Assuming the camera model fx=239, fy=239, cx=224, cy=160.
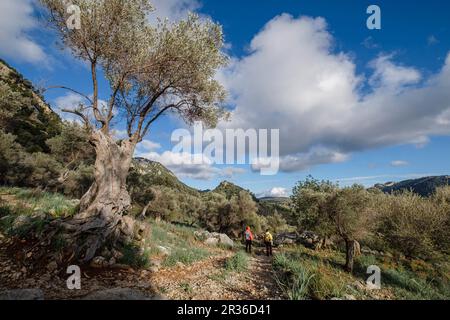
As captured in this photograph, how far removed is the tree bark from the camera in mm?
8594

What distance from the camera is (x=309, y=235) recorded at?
32844 millimetres

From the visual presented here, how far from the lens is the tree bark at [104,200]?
859cm

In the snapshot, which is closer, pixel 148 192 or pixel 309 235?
pixel 309 235

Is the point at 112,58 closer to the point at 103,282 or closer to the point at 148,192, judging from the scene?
the point at 103,282

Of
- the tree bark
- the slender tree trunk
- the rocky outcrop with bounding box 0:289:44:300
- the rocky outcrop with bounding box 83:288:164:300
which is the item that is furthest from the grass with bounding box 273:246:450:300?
the tree bark

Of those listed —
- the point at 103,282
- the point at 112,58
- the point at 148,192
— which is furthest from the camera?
the point at 148,192

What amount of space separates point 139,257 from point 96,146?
5.14 meters

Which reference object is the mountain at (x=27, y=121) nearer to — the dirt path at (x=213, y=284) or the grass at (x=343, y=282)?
the dirt path at (x=213, y=284)

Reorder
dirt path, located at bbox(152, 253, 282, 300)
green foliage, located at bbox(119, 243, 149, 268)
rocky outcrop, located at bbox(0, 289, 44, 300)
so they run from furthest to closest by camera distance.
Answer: green foliage, located at bbox(119, 243, 149, 268) < dirt path, located at bbox(152, 253, 282, 300) < rocky outcrop, located at bbox(0, 289, 44, 300)

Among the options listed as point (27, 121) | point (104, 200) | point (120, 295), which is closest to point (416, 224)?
point (120, 295)

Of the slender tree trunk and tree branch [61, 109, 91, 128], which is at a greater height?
tree branch [61, 109, 91, 128]

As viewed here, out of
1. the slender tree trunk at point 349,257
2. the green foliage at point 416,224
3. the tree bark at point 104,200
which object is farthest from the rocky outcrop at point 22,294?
the green foliage at point 416,224

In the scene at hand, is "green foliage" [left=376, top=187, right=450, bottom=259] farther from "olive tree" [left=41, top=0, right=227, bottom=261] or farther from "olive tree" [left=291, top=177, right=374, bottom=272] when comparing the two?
"olive tree" [left=41, top=0, right=227, bottom=261]
